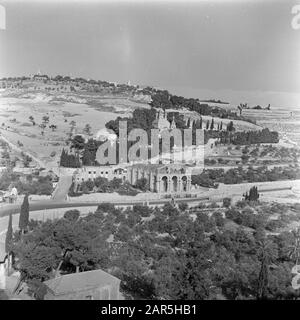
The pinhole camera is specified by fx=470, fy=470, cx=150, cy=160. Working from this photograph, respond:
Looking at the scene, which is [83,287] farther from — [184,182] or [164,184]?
[184,182]

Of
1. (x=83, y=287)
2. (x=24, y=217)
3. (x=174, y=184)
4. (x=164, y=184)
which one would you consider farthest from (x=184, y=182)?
(x=83, y=287)

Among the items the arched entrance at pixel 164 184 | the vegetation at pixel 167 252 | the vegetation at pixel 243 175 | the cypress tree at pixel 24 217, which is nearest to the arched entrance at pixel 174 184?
the arched entrance at pixel 164 184

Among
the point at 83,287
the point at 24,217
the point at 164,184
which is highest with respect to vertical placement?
the point at 164,184

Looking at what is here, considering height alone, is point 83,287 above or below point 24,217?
below

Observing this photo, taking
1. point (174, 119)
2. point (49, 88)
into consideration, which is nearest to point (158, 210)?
point (174, 119)

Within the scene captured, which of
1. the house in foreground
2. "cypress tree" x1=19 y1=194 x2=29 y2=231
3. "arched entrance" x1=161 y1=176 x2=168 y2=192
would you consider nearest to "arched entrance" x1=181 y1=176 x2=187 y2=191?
"arched entrance" x1=161 y1=176 x2=168 y2=192

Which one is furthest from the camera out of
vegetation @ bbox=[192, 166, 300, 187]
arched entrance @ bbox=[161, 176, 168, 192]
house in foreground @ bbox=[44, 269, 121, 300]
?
vegetation @ bbox=[192, 166, 300, 187]

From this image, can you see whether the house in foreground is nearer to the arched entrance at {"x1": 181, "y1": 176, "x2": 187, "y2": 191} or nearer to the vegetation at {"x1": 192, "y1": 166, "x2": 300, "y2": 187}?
the arched entrance at {"x1": 181, "y1": 176, "x2": 187, "y2": 191}

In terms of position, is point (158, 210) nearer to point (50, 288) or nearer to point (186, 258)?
point (186, 258)
